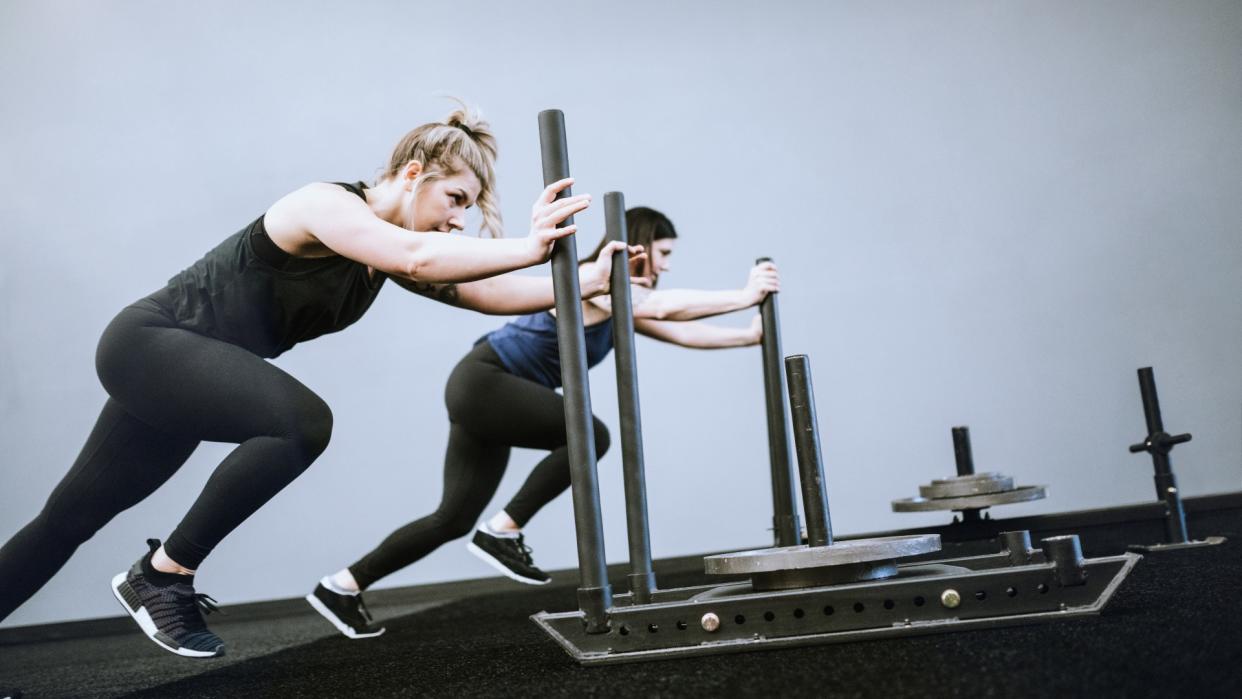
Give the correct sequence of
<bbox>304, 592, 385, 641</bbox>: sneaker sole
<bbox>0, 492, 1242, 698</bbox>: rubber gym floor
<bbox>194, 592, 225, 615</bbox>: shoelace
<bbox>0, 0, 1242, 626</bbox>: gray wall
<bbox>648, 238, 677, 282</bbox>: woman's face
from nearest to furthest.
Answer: <bbox>0, 492, 1242, 698</bbox>: rubber gym floor, <bbox>194, 592, 225, 615</bbox>: shoelace, <bbox>304, 592, 385, 641</bbox>: sneaker sole, <bbox>648, 238, 677, 282</bbox>: woman's face, <bbox>0, 0, 1242, 626</bbox>: gray wall

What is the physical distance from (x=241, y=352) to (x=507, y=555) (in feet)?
3.78

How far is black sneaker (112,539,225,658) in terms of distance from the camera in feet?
4.99

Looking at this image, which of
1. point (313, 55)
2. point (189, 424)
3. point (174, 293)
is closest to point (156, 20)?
point (313, 55)

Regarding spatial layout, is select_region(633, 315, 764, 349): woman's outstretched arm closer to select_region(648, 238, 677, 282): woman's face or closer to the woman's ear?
select_region(648, 238, 677, 282): woman's face

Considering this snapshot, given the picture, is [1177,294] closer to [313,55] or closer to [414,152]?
[414,152]

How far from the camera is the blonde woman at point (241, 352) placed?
151 cm

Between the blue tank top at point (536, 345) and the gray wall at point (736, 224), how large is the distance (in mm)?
962

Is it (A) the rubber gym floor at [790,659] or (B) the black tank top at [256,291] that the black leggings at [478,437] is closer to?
(A) the rubber gym floor at [790,659]

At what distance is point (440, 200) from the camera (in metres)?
1.74

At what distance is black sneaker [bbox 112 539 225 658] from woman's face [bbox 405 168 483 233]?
2.46 feet

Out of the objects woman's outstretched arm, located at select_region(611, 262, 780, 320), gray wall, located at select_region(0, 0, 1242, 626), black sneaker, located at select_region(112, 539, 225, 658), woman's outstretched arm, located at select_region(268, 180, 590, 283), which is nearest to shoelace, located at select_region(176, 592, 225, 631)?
black sneaker, located at select_region(112, 539, 225, 658)

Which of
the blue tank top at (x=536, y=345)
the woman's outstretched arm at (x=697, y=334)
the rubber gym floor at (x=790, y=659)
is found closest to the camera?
the rubber gym floor at (x=790, y=659)

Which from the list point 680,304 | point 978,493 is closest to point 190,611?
point 680,304

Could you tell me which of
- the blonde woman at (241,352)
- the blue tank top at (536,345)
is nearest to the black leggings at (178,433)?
the blonde woman at (241,352)
